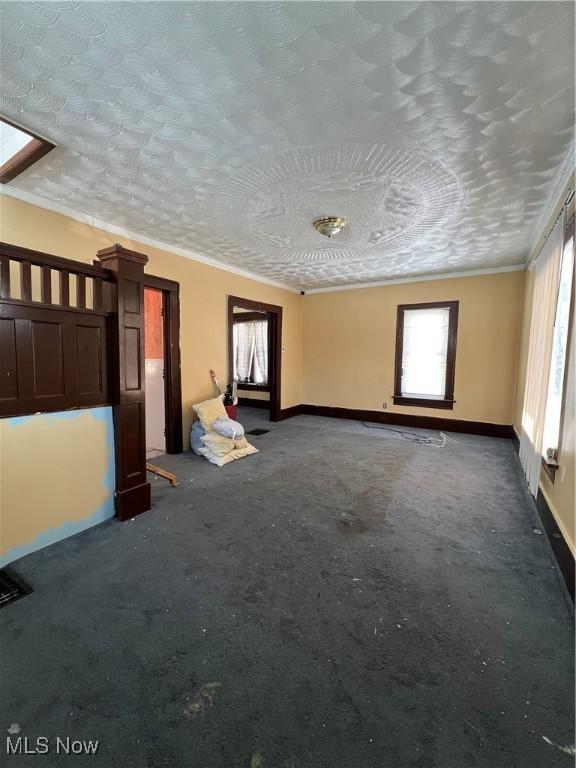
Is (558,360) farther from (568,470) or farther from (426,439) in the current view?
(426,439)

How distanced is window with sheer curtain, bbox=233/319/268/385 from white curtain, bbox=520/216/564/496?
5.08 metres

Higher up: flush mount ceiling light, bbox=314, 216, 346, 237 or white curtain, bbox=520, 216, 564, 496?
flush mount ceiling light, bbox=314, 216, 346, 237

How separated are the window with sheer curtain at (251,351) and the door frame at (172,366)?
318 centimetres

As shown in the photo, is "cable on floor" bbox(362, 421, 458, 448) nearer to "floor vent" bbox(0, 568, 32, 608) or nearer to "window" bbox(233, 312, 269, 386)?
"window" bbox(233, 312, 269, 386)

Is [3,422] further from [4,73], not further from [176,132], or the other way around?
[176,132]

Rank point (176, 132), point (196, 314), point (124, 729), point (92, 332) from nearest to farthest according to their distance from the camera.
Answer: point (124, 729) < point (176, 132) < point (92, 332) < point (196, 314)

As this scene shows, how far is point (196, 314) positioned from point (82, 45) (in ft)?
10.3

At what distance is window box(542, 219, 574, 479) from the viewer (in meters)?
2.31

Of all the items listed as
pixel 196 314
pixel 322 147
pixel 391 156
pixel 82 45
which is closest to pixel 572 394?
pixel 391 156

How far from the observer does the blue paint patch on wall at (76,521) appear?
2.07m

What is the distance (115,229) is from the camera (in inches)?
138

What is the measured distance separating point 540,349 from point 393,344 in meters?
2.94

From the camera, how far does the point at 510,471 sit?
12.1ft

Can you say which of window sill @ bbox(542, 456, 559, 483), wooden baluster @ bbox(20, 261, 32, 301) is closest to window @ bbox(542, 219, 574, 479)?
window sill @ bbox(542, 456, 559, 483)
